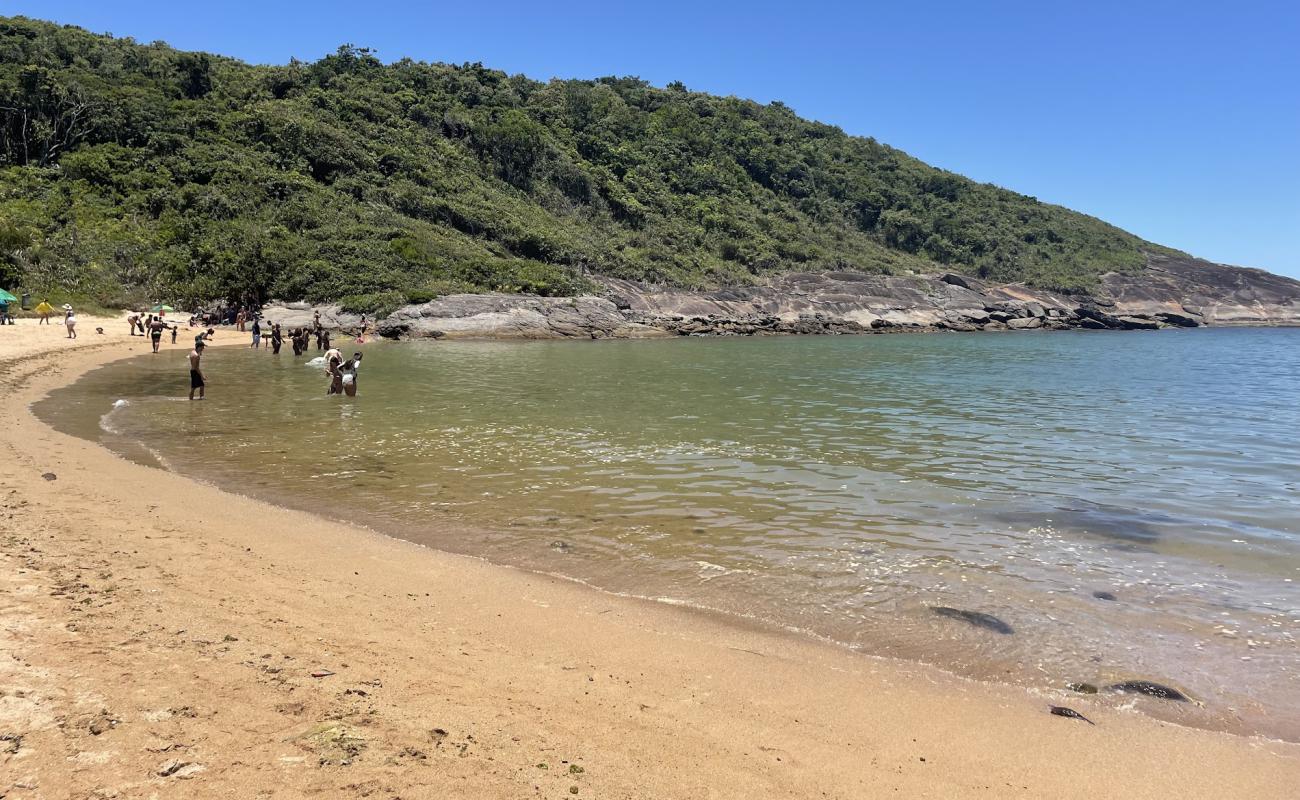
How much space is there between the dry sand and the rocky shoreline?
52.6 meters

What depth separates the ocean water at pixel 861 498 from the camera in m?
6.44

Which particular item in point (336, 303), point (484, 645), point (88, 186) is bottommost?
point (484, 645)

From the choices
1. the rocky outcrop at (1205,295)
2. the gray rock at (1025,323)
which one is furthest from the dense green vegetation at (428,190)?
the gray rock at (1025,323)

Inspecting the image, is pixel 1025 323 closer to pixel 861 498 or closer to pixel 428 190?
pixel 428 190

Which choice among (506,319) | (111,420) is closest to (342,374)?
(111,420)

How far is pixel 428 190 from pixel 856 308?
52.7 meters

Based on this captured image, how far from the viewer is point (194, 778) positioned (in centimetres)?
345

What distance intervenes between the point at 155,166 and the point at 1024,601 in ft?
277

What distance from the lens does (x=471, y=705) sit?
15.0 feet

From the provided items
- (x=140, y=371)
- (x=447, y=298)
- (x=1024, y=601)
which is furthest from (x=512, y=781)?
(x=447, y=298)

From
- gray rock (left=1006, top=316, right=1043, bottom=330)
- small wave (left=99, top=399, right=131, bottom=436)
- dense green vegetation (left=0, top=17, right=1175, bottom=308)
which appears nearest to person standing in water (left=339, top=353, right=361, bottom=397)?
small wave (left=99, top=399, right=131, bottom=436)

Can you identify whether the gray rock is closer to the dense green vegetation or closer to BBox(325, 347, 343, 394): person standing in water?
the dense green vegetation

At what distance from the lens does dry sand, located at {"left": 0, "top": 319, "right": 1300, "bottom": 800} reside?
3711mm

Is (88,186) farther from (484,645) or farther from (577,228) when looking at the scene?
(484,645)
